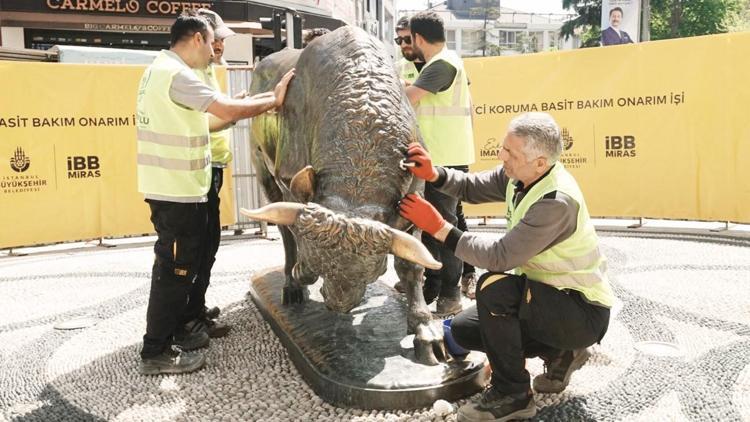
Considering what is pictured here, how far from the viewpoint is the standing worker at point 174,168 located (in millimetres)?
4191

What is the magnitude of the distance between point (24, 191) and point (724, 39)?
950 centimetres

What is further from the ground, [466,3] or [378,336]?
[466,3]

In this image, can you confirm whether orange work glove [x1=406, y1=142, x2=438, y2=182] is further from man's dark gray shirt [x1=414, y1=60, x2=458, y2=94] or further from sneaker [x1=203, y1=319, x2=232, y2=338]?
sneaker [x1=203, y1=319, x2=232, y2=338]

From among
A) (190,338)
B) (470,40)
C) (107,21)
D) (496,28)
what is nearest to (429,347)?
(190,338)

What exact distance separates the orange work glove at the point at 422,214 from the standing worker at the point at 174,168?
1418 millimetres

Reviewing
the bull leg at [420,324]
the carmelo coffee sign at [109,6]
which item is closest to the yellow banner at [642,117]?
the bull leg at [420,324]

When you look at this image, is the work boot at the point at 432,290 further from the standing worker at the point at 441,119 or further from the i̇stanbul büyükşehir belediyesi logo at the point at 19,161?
the i̇stanbul büyükşehir belediyesi logo at the point at 19,161

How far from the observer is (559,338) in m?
3.34

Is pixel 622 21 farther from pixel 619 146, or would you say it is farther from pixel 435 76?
pixel 435 76

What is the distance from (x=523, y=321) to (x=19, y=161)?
7.74 m

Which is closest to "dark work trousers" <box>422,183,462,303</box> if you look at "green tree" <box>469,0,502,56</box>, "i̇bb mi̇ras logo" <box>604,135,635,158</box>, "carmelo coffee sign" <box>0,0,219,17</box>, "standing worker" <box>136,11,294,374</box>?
"standing worker" <box>136,11,294,374</box>

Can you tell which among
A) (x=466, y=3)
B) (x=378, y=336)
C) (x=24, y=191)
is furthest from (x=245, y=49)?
→ (x=466, y=3)

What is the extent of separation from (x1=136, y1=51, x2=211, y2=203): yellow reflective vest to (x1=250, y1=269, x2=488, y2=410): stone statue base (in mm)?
1232

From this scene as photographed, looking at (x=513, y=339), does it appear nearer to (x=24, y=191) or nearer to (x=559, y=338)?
(x=559, y=338)
